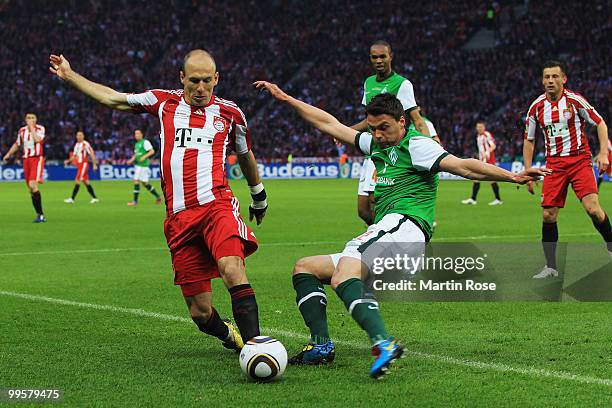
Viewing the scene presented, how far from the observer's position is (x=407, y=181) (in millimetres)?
6348

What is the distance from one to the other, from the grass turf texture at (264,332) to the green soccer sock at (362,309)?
285mm

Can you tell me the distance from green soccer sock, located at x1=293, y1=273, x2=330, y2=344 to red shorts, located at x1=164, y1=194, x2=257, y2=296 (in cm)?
42

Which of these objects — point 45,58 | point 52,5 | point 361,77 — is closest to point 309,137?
point 361,77

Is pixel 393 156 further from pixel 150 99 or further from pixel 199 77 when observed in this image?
pixel 150 99

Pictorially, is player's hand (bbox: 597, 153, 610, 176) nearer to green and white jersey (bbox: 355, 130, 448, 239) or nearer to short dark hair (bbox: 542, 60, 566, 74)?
short dark hair (bbox: 542, 60, 566, 74)

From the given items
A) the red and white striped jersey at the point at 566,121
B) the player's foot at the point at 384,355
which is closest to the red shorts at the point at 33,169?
the red and white striped jersey at the point at 566,121

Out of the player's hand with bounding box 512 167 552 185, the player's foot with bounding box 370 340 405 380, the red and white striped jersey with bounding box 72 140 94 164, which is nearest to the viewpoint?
the player's foot with bounding box 370 340 405 380

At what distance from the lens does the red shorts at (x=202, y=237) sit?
6172 millimetres

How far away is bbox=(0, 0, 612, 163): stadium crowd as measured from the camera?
45.0 meters

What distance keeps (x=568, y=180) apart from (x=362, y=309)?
5.86 m

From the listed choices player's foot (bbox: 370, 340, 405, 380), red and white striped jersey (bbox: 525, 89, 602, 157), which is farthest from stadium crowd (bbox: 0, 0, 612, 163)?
player's foot (bbox: 370, 340, 405, 380)

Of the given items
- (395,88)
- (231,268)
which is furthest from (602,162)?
(231,268)

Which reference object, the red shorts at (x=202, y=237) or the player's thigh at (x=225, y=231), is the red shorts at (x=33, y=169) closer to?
the red shorts at (x=202, y=237)

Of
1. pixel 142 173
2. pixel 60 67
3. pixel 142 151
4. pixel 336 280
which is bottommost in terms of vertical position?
pixel 142 173
